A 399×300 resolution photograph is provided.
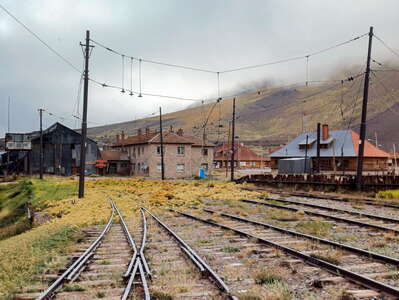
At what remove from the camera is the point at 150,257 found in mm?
9055

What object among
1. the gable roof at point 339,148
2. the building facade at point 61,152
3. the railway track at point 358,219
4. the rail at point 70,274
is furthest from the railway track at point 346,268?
the building facade at point 61,152

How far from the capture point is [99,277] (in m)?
7.46

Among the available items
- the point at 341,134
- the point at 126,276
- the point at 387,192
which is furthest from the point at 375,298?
the point at 341,134

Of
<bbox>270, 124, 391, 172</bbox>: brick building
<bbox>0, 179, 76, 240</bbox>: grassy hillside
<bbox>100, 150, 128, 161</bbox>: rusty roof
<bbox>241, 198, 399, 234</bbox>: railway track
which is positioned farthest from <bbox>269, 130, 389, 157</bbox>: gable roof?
<bbox>241, 198, 399, 234</bbox>: railway track

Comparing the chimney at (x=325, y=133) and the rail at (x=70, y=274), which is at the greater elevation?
the chimney at (x=325, y=133)

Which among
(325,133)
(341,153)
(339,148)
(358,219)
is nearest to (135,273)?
(358,219)

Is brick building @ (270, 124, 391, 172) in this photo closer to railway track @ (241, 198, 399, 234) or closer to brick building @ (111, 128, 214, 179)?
brick building @ (111, 128, 214, 179)

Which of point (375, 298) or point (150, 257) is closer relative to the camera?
point (375, 298)

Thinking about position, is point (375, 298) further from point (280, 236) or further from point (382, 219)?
point (382, 219)

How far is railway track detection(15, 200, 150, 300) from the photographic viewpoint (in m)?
6.41

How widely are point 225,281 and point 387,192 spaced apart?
19454mm

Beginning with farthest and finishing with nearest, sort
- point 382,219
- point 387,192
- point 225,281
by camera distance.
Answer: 1. point 387,192
2. point 382,219
3. point 225,281

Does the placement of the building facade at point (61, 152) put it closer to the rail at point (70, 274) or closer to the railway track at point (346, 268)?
the rail at point (70, 274)

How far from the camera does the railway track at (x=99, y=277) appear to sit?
21.0ft
